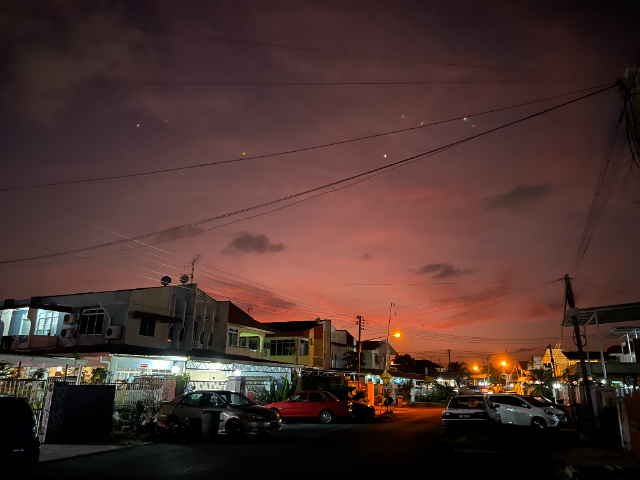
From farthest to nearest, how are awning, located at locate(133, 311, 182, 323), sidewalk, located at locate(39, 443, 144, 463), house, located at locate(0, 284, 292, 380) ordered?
awning, located at locate(133, 311, 182, 323) < house, located at locate(0, 284, 292, 380) < sidewalk, located at locate(39, 443, 144, 463)

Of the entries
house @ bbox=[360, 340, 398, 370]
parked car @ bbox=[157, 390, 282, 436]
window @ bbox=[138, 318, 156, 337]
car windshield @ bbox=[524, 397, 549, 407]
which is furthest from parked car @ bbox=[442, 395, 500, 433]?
house @ bbox=[360, 340, 398, 370]

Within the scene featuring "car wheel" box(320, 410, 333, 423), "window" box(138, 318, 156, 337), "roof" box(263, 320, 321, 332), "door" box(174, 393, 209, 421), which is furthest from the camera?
"roof" box(263, 320, 321, 332)

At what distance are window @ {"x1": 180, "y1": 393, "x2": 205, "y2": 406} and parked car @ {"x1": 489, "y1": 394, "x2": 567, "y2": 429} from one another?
38.5 ft

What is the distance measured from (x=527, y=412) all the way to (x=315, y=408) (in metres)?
9.47

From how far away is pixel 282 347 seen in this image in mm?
52031

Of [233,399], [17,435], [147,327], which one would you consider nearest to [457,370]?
[147,327]

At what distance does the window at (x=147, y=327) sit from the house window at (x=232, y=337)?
963cm

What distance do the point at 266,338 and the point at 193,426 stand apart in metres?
37.4

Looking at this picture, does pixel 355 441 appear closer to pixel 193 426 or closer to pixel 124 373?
pixel 193 426

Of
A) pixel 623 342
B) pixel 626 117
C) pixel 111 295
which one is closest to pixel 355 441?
pixel 626 117

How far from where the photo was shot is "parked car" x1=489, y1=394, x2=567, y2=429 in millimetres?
18828

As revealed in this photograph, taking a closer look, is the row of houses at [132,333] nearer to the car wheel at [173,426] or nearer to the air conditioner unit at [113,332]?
the air conditioner unit at [113,332]

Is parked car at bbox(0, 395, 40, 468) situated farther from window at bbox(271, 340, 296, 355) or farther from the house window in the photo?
window at bbox(271, 340, 296, 355)

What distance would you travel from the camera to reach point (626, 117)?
10.1 metres
